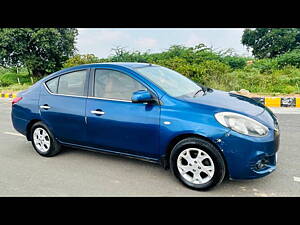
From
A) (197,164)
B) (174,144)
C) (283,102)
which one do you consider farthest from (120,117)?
(283,102)

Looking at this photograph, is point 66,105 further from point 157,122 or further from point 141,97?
point 157,122

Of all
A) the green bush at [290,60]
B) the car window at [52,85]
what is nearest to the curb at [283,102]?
the car window at [52,85]

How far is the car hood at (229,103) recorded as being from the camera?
3061 mm

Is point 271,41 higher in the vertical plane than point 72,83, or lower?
higher

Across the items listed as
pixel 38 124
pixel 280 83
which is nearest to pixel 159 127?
pixel 38 124

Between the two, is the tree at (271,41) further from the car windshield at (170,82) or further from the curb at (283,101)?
the car windshield at (170,82)

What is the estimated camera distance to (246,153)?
2758 millimetres

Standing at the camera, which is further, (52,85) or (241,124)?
(52,85)

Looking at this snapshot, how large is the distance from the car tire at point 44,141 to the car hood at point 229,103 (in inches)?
92.8

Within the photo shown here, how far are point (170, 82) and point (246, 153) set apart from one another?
144cm

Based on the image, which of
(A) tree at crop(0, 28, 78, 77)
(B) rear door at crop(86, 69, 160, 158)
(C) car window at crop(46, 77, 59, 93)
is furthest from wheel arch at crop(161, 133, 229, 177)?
(A) tree at crop(0, 28, 78, 77)

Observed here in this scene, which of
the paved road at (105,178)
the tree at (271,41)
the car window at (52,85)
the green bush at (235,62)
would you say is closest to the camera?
the paved road at (105,178)
